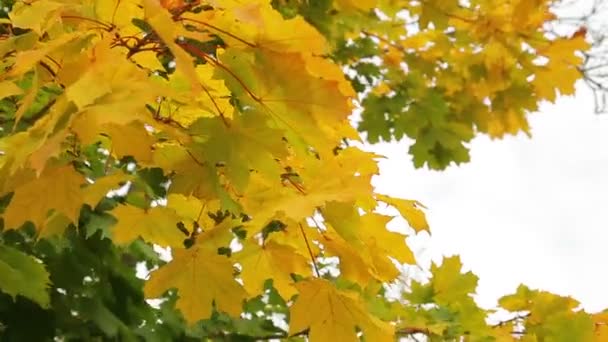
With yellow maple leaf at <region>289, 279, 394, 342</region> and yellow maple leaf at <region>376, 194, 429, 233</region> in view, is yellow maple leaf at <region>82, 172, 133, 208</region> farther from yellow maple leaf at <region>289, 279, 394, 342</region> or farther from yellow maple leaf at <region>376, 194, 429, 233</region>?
yellow maple leaf at <region>376, 194, 429, 233</region>

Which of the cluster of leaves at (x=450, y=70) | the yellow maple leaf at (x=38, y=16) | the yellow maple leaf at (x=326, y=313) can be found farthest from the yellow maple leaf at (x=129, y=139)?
the cluster of leaves at (x=450, y=70)

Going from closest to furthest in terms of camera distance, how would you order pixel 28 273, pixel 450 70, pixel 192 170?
pixel 192 170 → pixel 28 273 → pixel 450 70

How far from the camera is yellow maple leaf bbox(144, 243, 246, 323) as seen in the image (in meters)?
0.89

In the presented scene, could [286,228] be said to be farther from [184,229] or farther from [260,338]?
[260,338]

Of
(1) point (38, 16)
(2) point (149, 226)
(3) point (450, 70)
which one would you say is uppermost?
(3) point (450, 70)

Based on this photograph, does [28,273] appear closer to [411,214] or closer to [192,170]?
[192,170]

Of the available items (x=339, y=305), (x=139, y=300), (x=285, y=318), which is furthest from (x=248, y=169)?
(x=285, y=318)

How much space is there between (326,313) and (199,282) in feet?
0.51

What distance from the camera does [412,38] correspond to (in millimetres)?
2980

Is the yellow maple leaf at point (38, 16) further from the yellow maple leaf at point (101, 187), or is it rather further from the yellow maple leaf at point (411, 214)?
the yellow maple leaf at point (411, 214)

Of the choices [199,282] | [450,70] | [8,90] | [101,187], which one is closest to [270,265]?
[199,282]

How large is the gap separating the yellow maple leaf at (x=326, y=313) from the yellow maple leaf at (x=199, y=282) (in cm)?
9

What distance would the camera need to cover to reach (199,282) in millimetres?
909

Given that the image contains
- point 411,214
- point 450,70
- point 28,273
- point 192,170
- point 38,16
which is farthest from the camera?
point 450,70
